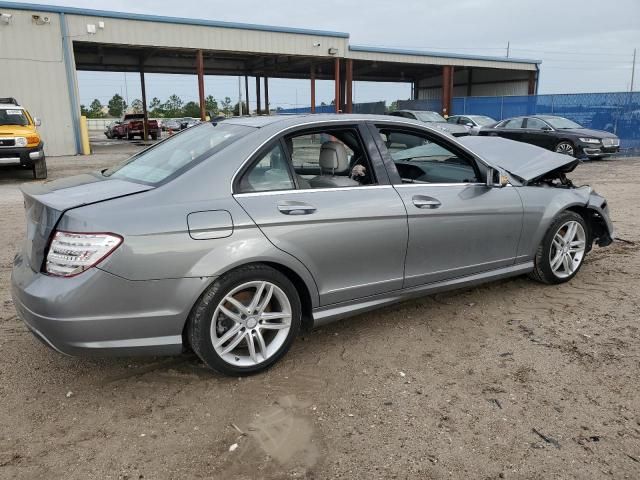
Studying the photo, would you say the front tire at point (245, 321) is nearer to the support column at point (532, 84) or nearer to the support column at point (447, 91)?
the support column at point (447, 91)

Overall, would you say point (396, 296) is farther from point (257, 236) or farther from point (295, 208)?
point (257, 236)

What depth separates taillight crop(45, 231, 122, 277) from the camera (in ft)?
8.79

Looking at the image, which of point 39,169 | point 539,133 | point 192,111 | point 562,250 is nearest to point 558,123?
point 539,133

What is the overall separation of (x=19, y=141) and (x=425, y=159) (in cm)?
1105

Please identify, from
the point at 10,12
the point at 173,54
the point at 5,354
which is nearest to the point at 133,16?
the point at 10,12

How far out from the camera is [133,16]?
2133 centimetres

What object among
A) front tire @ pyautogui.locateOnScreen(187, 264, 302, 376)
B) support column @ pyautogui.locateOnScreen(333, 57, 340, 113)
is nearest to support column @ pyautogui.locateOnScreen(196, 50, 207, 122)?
support column @ pyautogui.locateOnScreen(333, 57, 340, 113)

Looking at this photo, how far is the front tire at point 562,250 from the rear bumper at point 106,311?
10.1 feet

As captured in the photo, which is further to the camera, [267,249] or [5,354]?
[5,354]

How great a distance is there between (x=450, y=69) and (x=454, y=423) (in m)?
32.5

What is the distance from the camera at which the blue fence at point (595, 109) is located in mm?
20344

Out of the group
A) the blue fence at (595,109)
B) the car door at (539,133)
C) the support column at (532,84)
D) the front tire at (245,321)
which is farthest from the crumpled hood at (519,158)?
the support column at (532,84)

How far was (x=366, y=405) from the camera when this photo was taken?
294 centimetres

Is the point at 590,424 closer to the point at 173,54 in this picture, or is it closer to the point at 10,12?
the point at 10,12
